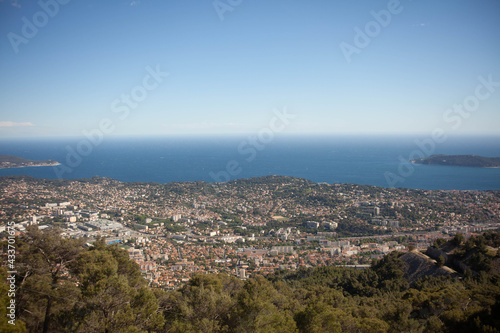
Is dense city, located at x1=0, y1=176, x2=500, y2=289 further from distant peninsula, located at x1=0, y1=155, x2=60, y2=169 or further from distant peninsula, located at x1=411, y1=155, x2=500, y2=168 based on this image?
distant peninsula, located at x1=411, y1=155, x2=500, y2=168

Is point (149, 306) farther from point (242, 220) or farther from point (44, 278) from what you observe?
point (242, 220)

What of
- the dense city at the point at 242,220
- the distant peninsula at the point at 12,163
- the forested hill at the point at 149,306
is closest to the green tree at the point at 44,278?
the forested hill at the point at 149,306

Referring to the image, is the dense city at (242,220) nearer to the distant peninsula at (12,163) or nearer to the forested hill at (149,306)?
the forested hill at (149,306)

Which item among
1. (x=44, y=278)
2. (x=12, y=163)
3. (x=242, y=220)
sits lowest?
(x=242, y=220)

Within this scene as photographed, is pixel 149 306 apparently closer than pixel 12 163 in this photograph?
Yes

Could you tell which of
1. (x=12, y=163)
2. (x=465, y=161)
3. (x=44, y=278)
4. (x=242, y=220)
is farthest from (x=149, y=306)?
(x=465, y=161)

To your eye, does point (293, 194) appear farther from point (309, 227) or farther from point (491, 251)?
point (491, 251)

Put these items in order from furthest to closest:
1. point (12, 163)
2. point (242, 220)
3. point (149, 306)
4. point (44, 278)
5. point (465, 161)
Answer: point (465, 161)
point (12, 163)
point (242, 220)
point (44, 278)
point (149, 306)

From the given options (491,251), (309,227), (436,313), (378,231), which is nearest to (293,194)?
(309,227)
